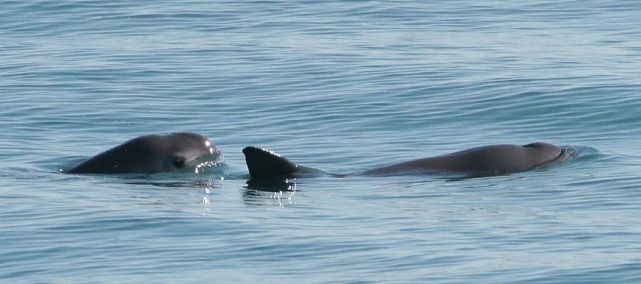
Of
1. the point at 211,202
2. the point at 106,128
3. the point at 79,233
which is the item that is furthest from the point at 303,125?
the point at 79,233

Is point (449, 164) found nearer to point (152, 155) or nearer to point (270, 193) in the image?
point (270, 193)

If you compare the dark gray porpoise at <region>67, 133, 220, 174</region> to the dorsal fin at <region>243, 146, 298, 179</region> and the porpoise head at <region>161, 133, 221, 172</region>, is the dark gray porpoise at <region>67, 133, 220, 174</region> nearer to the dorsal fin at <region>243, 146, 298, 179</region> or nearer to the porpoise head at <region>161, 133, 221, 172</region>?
the porpoise head at <region>161, 133, 221, 172</region>

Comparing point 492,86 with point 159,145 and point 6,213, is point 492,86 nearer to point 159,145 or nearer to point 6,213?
point 159,145

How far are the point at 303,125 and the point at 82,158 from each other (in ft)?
11.4

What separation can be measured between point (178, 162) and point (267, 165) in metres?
1.45

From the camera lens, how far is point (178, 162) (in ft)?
65.8

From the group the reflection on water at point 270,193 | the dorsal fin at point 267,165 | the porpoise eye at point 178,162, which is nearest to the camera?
the reflection on water at point 270,193

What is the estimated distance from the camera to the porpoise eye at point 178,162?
2005cm

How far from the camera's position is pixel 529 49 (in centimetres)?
2988

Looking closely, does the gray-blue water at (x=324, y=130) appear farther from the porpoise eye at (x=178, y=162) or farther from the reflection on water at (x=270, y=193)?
the porpoise eye at (x=178, y=162)

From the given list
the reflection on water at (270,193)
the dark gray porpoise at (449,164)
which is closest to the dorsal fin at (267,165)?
the dark gray porpoise at (449,164)

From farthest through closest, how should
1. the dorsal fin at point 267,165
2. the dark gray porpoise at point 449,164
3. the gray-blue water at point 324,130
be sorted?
the dark gray porpoise at point 449,164, the dorsal fin at point 267,165, the gray-blue water at point 324,130

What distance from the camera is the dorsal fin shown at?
741 inches

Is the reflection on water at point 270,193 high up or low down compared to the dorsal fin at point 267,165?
down
